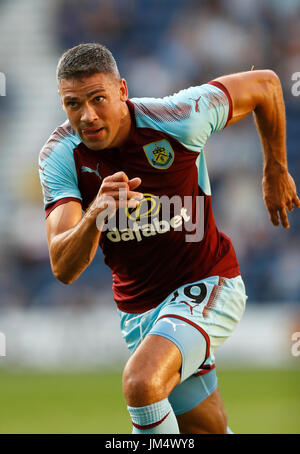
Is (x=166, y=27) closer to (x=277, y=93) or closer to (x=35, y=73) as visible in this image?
(x=35, y=73)

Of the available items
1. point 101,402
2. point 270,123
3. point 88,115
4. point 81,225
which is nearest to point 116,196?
Result: point 81,225

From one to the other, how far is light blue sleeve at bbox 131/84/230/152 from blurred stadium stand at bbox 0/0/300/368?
25.8ft

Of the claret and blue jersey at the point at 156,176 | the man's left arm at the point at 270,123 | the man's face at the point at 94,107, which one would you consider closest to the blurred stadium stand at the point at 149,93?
the man's left arm at the point at 270,123

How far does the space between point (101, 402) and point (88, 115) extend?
19.9ft

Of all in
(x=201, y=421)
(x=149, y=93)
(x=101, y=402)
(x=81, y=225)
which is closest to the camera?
(x=81, y=225)

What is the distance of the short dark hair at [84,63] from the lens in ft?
13.6

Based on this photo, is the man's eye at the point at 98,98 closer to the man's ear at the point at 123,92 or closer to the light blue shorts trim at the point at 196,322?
the man's ear at the point at 123,92

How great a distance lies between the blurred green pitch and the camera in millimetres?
7859

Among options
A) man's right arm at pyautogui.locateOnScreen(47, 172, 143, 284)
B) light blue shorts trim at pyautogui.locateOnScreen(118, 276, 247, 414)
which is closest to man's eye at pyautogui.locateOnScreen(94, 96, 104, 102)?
man's right arm at pyautogui.locateOnScreen(47, 172, 143, 284)

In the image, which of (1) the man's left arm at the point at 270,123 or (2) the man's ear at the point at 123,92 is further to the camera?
(1) the man's left arm at the point at 270,123

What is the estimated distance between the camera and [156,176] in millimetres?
4508

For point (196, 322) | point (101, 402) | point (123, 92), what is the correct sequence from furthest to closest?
point (101, 402) < point (123, 92) < point (196, 322)

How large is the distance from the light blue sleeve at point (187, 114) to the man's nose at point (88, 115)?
1.47ft

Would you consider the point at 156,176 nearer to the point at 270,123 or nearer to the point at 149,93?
the point at 270,123
